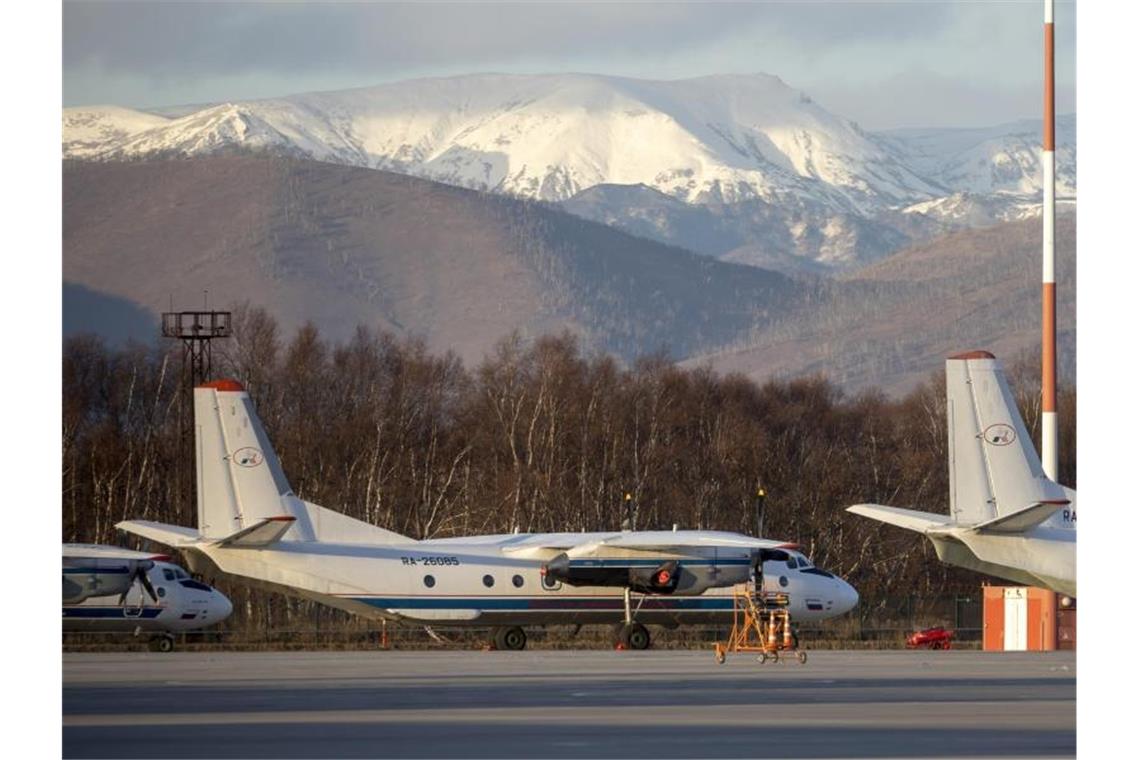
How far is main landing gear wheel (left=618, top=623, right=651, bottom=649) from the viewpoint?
44469 mm

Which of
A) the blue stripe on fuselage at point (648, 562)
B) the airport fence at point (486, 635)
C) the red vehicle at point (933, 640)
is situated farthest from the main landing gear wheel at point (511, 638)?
the red vehicle at point (933, 640)

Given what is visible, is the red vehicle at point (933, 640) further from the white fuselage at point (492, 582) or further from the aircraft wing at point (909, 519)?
the aircraft wing at point (909, 519)

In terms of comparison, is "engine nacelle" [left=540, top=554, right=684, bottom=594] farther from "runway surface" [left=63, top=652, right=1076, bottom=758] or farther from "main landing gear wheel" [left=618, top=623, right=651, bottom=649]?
"runway surface" [left=63, top=652, right=1076, bottom=758]

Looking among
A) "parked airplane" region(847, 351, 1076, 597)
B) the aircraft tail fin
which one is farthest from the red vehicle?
the aircraft tail fin

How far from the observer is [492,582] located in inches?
1709

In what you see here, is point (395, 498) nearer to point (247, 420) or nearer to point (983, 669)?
point (247, 420)

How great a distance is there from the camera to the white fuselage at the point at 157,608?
1704 inches

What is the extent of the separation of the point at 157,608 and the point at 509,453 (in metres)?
29.4

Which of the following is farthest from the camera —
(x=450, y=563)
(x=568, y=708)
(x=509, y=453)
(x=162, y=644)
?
(x=509, y=453)

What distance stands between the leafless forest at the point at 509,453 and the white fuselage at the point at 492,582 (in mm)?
19198

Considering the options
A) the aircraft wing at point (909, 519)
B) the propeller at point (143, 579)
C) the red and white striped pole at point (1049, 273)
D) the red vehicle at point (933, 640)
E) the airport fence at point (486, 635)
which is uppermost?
the red and white striped pole at point (1049, 273)

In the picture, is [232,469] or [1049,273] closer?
[1049,273]

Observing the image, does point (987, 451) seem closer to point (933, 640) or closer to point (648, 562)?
point (648, 562)

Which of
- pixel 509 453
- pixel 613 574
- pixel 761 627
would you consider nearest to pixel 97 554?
pixel 613 574
